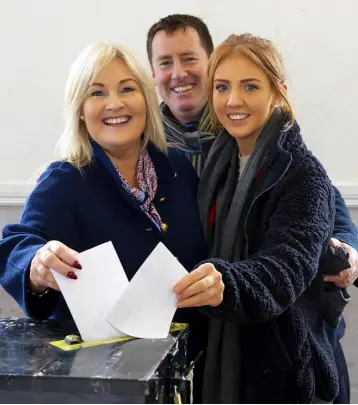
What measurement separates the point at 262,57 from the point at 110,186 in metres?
0.45

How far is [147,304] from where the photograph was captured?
104cm

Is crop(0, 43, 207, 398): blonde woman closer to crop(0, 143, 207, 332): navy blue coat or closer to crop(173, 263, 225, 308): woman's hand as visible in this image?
crop(0, 143, 207, 332): navy blue coat

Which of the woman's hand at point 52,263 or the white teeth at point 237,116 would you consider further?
the white teeth at point 237,116

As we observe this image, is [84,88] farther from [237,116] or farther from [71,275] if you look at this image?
[71,275]

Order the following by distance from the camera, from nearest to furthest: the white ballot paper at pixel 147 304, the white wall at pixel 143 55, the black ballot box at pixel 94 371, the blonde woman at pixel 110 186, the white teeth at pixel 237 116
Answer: the black ballot box at pixel 94 371 < the white ballot paper at pixel 147 304 < the blonde woman at pixel 110 186 < the white teeth at pixel 237 116 < the white wall at pixel 143 55

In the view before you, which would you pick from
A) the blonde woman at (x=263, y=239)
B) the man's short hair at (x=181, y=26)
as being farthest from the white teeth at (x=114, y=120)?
the man's short hair at (x=181, y=26)

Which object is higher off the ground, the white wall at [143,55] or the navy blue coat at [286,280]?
the white wall at [143,55]

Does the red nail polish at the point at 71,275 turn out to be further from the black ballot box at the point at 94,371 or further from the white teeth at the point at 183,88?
the white teeth at the point at 183,88

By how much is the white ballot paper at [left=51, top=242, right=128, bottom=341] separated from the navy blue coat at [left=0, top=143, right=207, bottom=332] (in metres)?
0.17

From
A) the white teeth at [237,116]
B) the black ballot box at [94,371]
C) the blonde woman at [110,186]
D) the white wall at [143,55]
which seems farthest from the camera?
the white wall at [143,55]

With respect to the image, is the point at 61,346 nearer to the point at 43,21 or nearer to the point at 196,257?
the point at 196,257

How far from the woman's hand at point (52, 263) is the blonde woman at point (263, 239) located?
26 cm

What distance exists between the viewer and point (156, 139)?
5.08 feet

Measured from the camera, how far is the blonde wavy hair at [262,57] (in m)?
1.41
